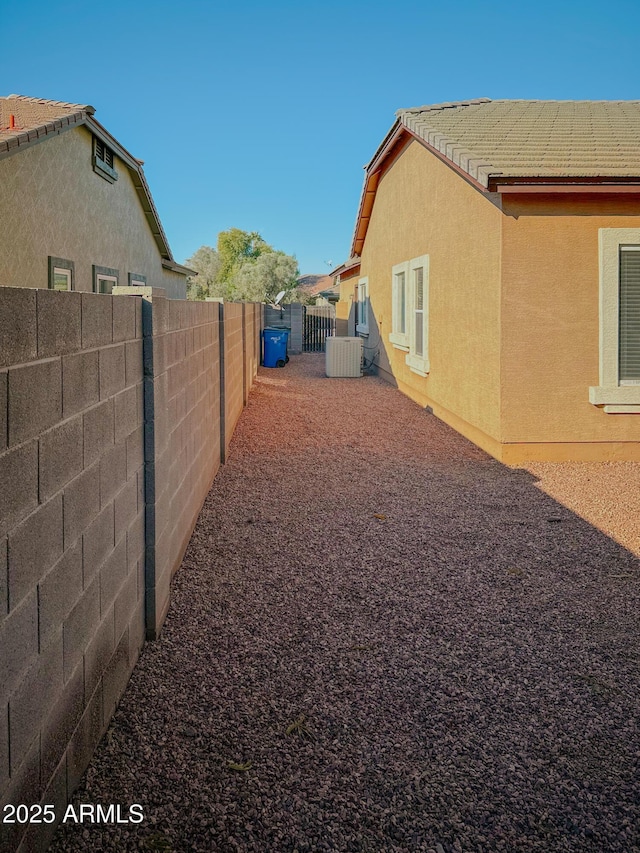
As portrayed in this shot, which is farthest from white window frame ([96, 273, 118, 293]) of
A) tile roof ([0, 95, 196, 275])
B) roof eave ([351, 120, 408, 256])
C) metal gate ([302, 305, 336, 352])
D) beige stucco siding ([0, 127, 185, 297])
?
metal gate ([302, 305, 336, 352])

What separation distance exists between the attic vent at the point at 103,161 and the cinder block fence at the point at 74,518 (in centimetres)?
1171

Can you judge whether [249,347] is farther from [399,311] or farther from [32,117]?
[32,117]

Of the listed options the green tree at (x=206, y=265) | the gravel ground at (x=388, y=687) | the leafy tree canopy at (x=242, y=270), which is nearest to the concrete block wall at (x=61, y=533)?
the gravel ground at (x=388, y=687)

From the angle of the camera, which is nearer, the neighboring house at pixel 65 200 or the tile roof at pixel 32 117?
the tile roof at pixel 32 117

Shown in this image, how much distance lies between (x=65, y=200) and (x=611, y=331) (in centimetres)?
954

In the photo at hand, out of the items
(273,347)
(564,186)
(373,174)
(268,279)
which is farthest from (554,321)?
(268,279)

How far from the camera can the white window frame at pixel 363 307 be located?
73.2 ft

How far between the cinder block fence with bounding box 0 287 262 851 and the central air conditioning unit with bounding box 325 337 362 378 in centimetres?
1495

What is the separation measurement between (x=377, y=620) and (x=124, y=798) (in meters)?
2.04

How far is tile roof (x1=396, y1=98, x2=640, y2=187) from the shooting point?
8.56 metres

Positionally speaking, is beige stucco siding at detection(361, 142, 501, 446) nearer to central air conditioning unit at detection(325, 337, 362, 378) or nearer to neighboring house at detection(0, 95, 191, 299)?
central air conditioning unit at detection(325, 337, 362, 378)

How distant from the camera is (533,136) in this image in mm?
10531

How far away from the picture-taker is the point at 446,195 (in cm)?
1138

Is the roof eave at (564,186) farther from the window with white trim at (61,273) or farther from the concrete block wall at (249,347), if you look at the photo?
the window with white trim at (61,273)
